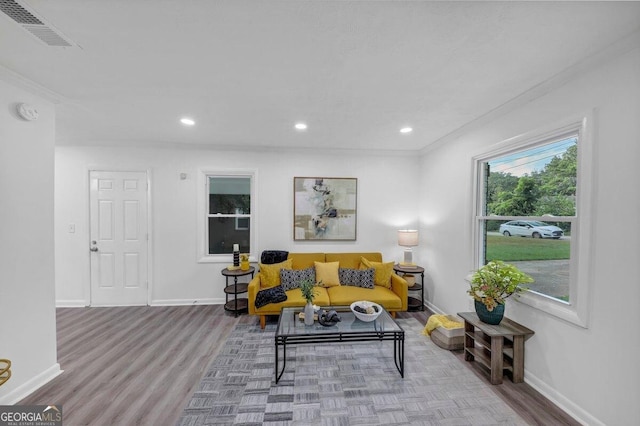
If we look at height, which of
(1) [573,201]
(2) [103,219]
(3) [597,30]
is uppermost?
(3) [597,30]

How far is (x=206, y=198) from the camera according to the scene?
396 centimetres

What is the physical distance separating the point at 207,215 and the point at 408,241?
3238mm


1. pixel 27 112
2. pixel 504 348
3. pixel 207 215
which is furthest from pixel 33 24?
pixel 504 348

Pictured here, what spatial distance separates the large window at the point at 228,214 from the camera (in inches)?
157

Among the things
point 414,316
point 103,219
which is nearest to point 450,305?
point 414,316

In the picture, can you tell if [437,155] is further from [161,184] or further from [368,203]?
[161,184]

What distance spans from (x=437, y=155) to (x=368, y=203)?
1274 millimetres

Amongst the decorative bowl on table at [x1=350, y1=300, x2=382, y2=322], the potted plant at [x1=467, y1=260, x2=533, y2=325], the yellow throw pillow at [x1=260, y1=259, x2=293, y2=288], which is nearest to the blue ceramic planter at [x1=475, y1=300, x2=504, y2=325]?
the potted plant at [x1=467, y1=260, x2=533, y2=325]

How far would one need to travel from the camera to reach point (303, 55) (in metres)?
1.63

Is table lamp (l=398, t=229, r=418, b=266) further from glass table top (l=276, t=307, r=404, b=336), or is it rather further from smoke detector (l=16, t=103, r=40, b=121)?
smoke detector (l=16, t=103, r=40, b=121)

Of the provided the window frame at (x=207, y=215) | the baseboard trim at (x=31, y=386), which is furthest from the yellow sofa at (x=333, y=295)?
the baseboard trim at (x=31, y=386)

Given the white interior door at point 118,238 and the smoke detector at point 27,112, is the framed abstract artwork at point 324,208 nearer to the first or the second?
the white interior door at point 118,238

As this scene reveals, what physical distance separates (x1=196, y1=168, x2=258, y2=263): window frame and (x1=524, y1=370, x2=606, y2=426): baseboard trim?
11.5 ft

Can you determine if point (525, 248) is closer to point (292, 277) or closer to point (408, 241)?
point (408, 241)
